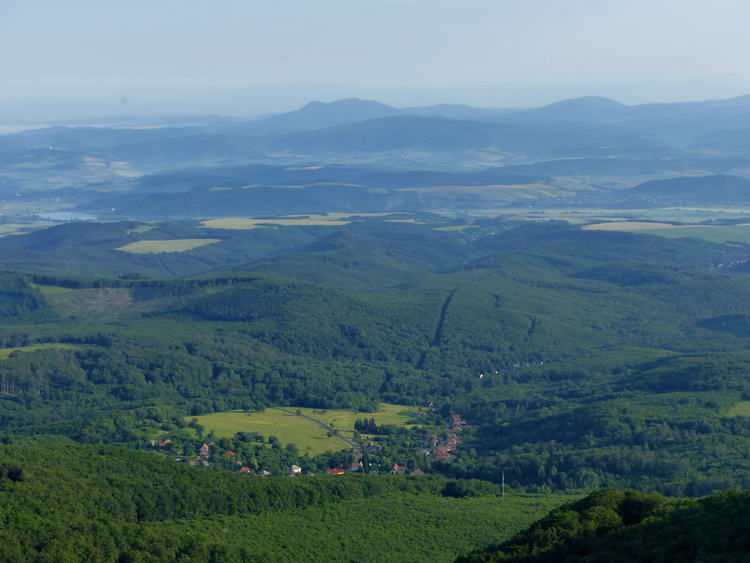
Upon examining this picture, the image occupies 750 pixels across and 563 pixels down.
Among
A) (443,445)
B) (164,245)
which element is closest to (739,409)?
(443,445)

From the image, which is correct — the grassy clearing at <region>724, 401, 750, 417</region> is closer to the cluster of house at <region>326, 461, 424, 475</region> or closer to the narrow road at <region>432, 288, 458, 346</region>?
the cluster of house at <region>326, 461, 424, 475</region>

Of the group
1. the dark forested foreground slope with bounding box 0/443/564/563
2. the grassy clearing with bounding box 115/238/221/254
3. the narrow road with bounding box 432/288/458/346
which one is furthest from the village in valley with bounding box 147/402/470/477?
the grassy clearing with bounding box 115/238/221/254

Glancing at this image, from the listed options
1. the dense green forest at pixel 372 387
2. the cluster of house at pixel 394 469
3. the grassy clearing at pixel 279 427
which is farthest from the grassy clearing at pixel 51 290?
the cluster of house at pixel 394 469

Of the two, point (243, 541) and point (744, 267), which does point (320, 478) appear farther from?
point (744, 267)

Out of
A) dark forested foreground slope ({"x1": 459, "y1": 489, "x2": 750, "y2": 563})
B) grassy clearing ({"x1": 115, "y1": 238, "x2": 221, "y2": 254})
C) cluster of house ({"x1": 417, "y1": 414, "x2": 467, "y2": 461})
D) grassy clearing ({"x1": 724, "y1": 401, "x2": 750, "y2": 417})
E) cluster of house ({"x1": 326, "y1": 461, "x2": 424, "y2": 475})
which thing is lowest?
Answer: cluster of house ({"x1": 417, "y1": 414, "x2": 467, "y2": 461})

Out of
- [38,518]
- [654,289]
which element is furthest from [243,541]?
[654,289]

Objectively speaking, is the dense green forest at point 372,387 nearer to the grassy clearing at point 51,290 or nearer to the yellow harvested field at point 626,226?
the grassy clearing at point 51,290
